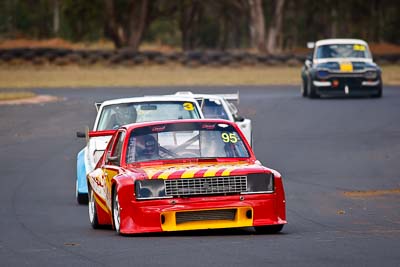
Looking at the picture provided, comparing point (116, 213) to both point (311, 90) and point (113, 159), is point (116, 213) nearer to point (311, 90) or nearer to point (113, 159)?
point (113, 159)

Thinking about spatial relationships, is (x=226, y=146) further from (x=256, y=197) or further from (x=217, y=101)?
(x=217, y=101)

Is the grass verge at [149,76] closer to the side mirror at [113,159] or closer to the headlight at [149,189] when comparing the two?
the side mirror at [113,159]

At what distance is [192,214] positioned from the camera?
11.0 meters

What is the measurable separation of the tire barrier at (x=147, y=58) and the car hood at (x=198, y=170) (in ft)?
141

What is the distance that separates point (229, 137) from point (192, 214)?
126cm

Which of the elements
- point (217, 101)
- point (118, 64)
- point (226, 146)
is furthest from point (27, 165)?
point (118, 64)

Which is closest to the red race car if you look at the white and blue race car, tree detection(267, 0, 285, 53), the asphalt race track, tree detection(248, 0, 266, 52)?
the asphalt race track

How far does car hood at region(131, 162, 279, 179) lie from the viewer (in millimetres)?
11047

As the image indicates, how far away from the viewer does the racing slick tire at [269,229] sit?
1129 cm

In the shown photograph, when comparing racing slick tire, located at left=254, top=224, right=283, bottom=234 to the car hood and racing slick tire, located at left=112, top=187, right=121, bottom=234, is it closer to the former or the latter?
the car hood

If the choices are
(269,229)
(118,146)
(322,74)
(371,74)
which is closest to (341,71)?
(322,74)

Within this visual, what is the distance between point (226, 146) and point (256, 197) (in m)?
0.95

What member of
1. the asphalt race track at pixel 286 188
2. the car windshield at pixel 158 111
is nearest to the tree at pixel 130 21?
the asphalt race track at pixel 286 188

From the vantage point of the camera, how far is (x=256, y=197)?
11078 mm
